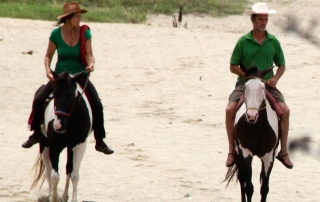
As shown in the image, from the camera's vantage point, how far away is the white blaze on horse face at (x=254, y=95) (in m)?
5.40

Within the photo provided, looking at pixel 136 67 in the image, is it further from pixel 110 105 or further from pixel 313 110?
pixel 313 110

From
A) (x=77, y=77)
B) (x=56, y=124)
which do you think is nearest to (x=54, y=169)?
(x=56, y=124)

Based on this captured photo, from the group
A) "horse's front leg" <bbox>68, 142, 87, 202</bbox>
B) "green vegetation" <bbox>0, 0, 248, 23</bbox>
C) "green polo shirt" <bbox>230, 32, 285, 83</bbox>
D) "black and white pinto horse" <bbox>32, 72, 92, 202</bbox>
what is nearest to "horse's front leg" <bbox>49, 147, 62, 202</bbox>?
"black and white pinto horse" <bbox>32, 72, 92, 202</bbox>

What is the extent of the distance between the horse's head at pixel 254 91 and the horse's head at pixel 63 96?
55.7 inches

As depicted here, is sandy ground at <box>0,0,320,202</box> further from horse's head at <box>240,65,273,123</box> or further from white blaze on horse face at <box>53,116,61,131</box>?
white blaze on horse face at <box>53,116,61,131</box>

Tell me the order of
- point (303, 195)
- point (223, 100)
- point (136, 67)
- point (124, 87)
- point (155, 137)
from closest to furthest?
1. point (303, 195)
2. point (155, 137)
3. point (223, 100)
4. point (124, 87)
5. point (136, 67)

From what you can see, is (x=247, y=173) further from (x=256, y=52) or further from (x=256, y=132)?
(x=256, y=52)

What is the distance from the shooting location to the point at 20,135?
32.8ft

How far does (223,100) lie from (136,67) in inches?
115

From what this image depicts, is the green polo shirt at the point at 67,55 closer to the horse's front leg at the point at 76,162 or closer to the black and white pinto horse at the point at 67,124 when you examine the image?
the black and white pinto horse at the point at 67,124

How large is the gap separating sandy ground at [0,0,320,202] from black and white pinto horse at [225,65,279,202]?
1.48 ft

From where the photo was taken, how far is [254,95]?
18.1 ft

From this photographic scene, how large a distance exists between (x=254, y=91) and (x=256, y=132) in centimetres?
48

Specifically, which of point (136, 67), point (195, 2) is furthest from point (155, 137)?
point (195, 2)
